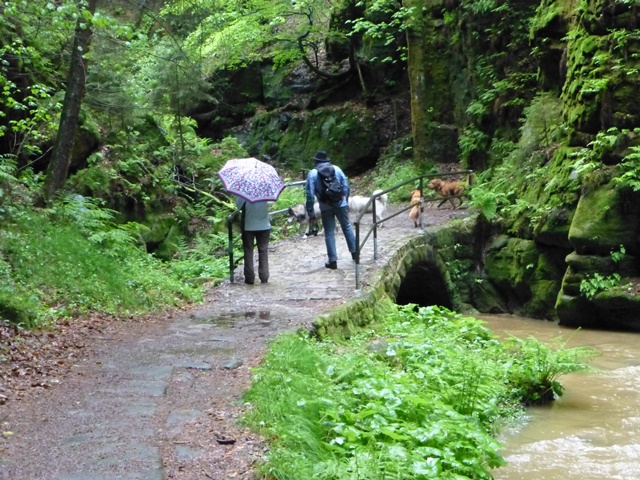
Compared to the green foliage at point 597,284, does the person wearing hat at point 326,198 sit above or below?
above

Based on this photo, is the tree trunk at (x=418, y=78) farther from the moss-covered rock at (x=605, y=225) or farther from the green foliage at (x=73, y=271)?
the green foliage at (x=73, y=271)

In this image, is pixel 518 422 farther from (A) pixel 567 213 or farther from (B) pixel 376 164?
(B) pixel 376 164

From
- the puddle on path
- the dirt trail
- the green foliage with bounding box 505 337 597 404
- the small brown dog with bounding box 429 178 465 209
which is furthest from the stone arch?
the green foliage with bounding box 505 337 597 404

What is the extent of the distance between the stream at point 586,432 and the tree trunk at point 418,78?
1265cm

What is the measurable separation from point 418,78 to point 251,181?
13.3 m

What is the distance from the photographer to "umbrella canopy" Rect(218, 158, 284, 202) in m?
11.4

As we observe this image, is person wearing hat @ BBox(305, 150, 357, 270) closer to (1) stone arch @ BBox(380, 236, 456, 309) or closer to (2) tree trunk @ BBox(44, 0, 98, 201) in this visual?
(1) stone arch @ BBox(380, 236, 456, 309)

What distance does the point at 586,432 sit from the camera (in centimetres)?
828

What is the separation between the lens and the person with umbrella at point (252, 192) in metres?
11.4

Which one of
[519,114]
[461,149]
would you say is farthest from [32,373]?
[461,149]

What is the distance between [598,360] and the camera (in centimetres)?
1149

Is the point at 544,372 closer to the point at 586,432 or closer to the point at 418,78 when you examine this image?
the point at 586,432

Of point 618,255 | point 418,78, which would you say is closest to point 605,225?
point 618,255

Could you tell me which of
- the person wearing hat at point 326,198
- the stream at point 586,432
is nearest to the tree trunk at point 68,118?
the person wearing hat at point 326,198
